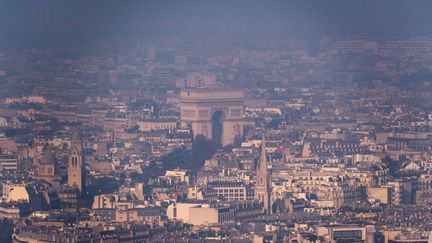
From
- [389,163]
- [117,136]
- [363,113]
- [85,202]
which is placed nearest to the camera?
[85,202]

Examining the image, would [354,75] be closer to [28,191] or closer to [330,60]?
[330,60]

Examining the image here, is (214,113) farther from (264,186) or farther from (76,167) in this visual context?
(264,186)

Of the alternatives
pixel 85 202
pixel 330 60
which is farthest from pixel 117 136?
pixel 330 60

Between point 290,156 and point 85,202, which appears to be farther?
point 290,156

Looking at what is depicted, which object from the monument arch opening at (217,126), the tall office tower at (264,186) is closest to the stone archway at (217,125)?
the monument arch opening at (217,126)

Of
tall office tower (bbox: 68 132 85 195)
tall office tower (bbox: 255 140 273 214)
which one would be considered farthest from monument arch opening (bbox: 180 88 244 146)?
tall office tower (bbox: 255 140 273 214)

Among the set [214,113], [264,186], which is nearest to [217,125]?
[214,113]

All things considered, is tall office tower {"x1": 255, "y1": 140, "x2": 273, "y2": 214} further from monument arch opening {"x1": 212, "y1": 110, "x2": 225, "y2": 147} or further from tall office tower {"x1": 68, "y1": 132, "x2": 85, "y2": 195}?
monument arch opening {"x1": 212, "y1": 110, "x2": 225, "y2": 147}
